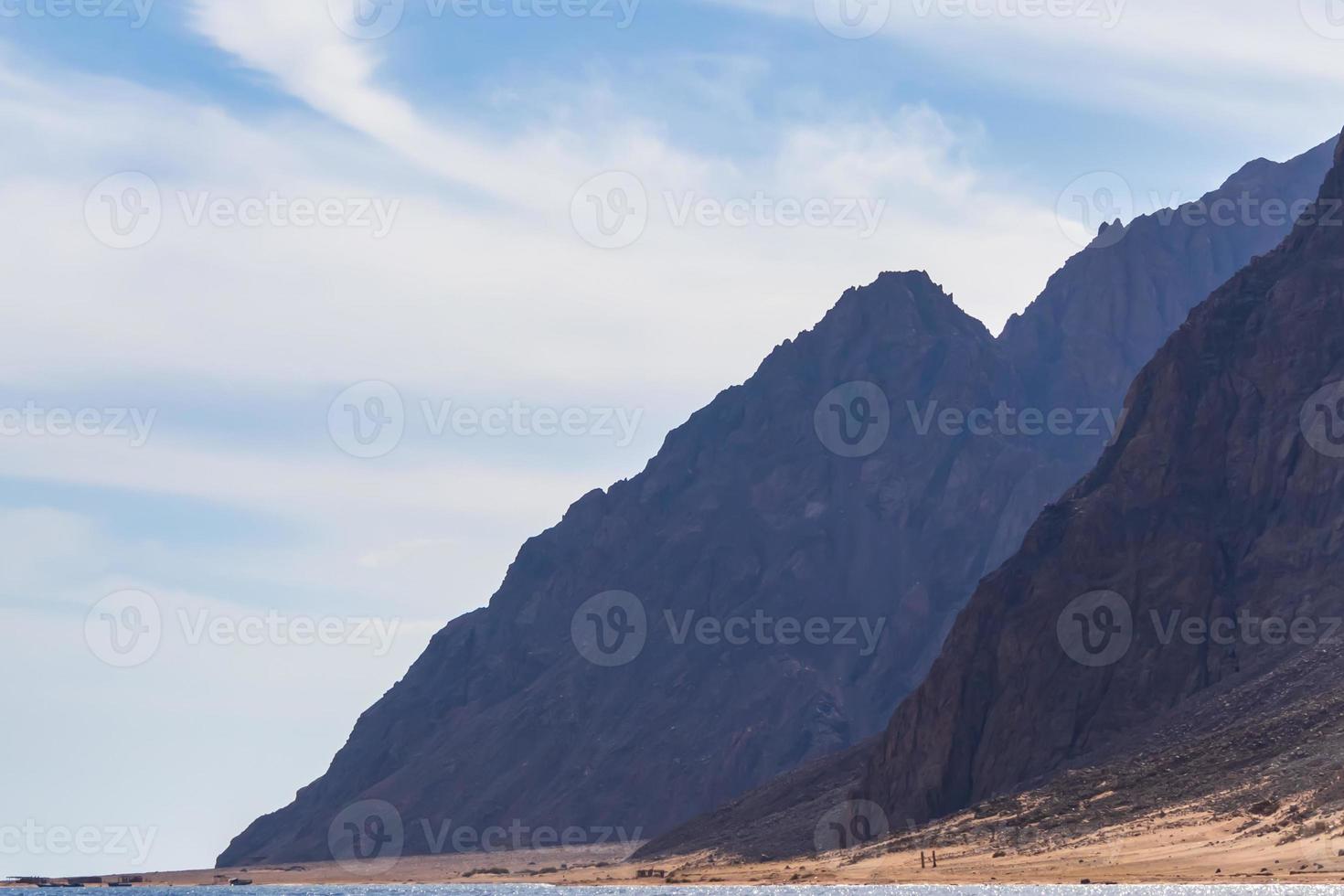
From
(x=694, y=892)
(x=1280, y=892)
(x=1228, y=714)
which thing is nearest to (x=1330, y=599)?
(x=1228, y=714)

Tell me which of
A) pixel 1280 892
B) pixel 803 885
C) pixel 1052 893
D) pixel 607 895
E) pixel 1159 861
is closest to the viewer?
pixel 1280 892

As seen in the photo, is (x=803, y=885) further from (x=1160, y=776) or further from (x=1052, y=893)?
(x=1052, y=893)

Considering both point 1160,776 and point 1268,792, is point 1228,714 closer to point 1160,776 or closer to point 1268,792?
point 1160,776

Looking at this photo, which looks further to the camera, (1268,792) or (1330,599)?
(1330,599)

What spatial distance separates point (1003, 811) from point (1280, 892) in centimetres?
7376

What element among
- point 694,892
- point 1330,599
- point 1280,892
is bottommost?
point 1280,892

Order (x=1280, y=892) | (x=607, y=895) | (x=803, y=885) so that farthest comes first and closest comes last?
(x=607, y=895)
(x=803, y=885)
(x=1280, y=892)

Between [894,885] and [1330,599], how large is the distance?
2566 inches

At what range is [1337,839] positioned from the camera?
13238 cm

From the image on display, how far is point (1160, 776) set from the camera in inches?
6713

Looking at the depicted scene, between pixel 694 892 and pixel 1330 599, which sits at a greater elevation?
pixel 1330 599

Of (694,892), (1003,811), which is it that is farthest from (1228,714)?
(694,892)

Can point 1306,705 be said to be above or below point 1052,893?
above

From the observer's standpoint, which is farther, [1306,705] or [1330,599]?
[1330,599]
